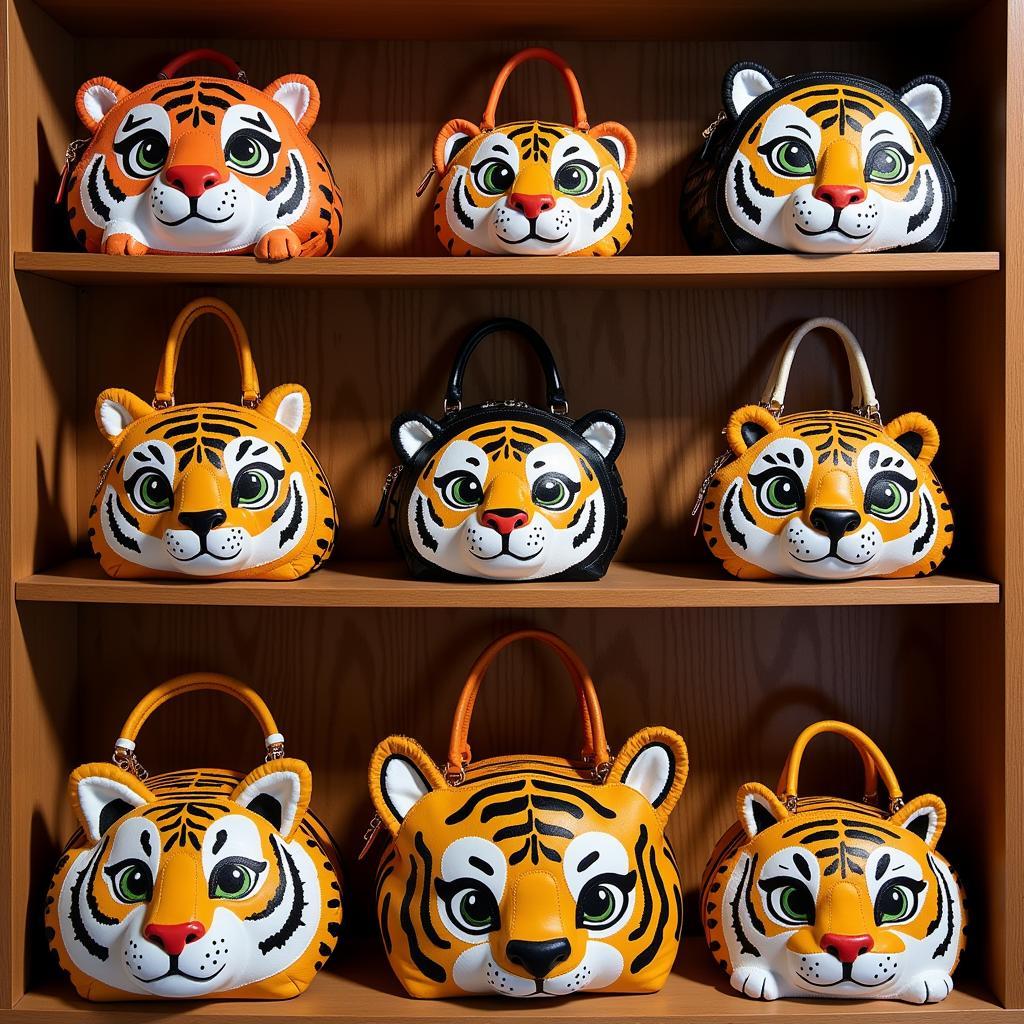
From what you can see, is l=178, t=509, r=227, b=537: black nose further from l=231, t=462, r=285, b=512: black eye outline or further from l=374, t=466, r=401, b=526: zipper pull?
l=374, t=466, r=401, b=526: zipper pull

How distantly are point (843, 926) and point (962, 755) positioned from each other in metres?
0.36

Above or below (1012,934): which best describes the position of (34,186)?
above

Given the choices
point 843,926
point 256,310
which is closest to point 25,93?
point 256,310

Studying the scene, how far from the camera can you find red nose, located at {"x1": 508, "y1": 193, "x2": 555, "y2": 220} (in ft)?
4.24

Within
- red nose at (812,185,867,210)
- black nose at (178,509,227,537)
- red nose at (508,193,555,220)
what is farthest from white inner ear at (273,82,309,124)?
red nose at (812,185,867,210)

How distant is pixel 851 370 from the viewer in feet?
4.91

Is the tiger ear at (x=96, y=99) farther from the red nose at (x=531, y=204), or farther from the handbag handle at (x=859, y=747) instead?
the handbag handle at (x=859, y=747)

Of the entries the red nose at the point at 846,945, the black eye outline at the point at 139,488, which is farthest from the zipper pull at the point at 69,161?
the red nose at the point at 846,945

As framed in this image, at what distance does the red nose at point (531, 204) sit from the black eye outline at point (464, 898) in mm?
816

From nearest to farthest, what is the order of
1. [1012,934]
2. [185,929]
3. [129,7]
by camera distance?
[185,929] < [1012,934] < [129,7]

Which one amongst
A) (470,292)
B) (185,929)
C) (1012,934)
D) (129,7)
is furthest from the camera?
(470,292)

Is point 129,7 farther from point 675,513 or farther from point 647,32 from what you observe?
point 675,513

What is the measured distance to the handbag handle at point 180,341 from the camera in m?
1.40

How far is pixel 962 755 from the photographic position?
1479 millimetres
